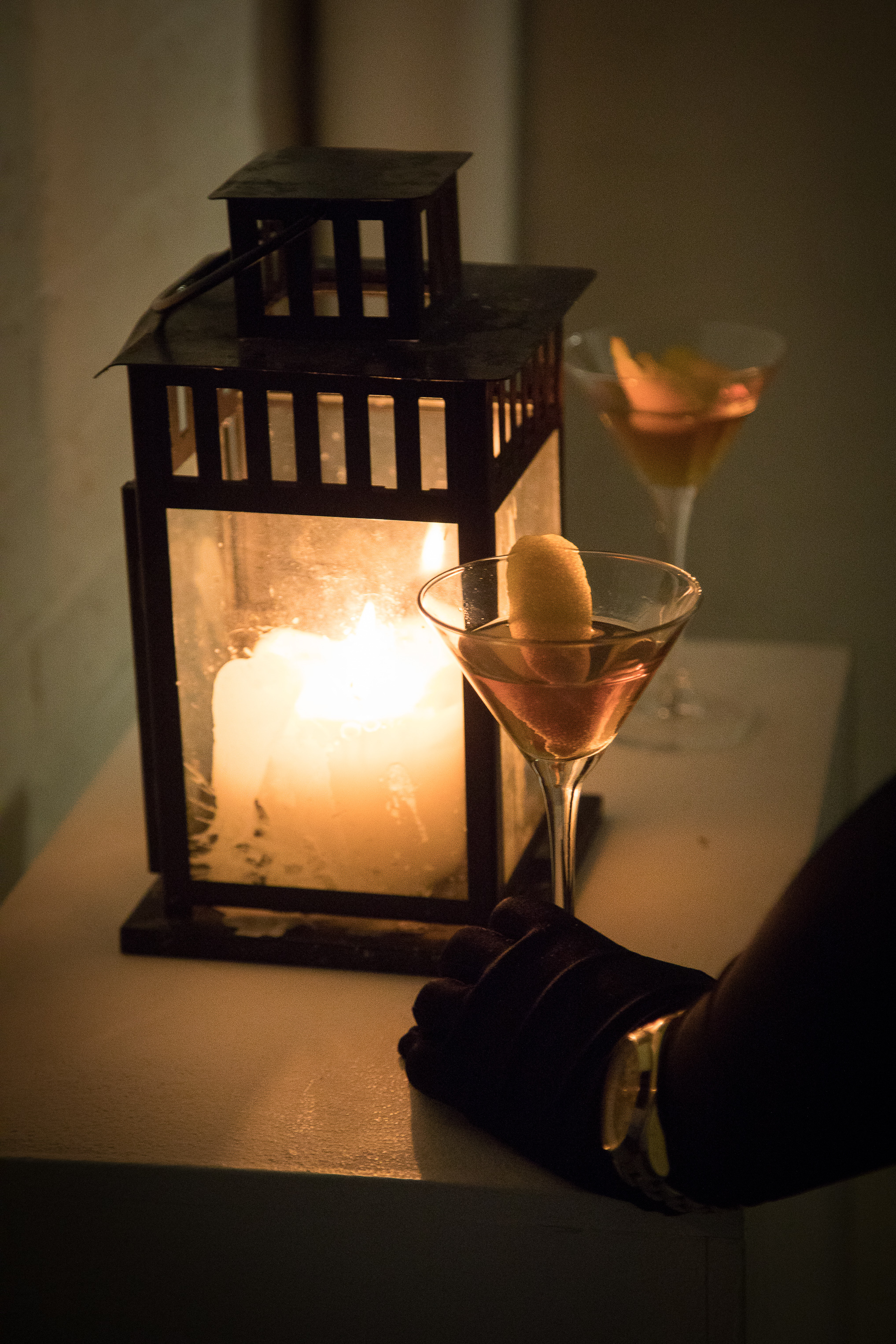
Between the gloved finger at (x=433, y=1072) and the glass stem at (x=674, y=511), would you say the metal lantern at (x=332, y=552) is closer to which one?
the gloved finger at (x=433, y=1072)

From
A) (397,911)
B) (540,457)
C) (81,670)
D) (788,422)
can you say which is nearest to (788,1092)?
(397,911)

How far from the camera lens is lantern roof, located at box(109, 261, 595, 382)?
659mm

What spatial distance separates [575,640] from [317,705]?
0.19 metres

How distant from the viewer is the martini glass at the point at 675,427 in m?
1.05

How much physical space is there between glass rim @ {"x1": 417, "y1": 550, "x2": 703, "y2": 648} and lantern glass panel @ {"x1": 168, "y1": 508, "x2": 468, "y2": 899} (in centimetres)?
3

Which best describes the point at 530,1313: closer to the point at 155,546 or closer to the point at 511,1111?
the point at 511,1111

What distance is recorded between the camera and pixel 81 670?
1.02 m

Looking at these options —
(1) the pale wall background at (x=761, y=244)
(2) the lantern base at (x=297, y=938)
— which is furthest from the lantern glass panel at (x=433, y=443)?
(1) the pale wall background at (x=761, y=244)

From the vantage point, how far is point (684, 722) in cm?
110

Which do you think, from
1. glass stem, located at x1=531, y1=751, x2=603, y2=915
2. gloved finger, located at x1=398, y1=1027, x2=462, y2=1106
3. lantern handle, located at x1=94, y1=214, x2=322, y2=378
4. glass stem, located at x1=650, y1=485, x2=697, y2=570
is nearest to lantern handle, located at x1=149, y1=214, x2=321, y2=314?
lantern handle, located at x1=94, y1=214, x2=322, y2=378

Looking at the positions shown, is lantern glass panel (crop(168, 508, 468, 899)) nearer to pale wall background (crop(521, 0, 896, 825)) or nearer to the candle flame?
the candle flame

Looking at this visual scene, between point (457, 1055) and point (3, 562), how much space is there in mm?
449

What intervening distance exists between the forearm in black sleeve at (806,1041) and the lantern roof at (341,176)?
1.27 feet

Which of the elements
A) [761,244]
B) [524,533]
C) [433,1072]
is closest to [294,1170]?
[433,1072]
